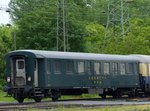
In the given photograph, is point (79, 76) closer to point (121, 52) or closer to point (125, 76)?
point (125, 76)

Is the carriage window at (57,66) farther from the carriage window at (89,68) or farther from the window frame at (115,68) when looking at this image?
the window frame at (115,68)

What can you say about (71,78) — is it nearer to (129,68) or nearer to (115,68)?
(115,68)

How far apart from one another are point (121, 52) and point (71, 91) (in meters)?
20.5

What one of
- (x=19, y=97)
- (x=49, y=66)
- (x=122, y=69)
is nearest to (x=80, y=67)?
(x=49, y=66)

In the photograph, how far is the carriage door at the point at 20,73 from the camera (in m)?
31.6

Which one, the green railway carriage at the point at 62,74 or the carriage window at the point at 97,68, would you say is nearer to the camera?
the green railway carriage at the point at 62,74

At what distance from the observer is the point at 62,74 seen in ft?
108

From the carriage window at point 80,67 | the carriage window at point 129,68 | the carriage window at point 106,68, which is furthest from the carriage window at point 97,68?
the carriage window at point 129,68

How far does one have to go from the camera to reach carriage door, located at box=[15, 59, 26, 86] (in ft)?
104

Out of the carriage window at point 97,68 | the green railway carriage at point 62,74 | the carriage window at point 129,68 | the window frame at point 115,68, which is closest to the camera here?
the green railway carriage at point 62,74

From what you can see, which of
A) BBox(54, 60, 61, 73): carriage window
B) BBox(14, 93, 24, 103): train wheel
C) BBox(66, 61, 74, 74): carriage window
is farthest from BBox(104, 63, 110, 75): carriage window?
BBox(14, 93, 24, 103): train wheel

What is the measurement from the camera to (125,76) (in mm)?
38688

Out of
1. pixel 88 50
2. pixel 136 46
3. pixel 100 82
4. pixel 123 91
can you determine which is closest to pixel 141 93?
pixel 123 91

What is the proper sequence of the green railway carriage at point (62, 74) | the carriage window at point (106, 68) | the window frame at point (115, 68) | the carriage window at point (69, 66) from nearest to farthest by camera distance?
the green railway carriage at point (62, 74), the carriage window at point (69, 66), the carriage window at point (106, 68), the window frame at point (115, 68)
